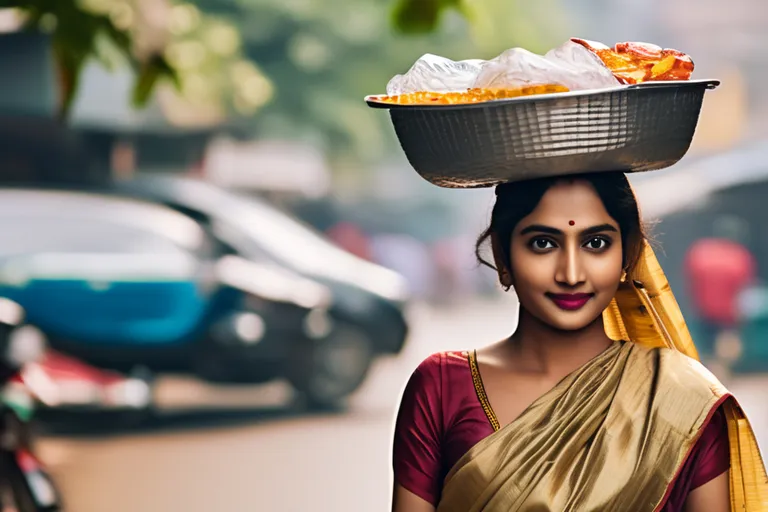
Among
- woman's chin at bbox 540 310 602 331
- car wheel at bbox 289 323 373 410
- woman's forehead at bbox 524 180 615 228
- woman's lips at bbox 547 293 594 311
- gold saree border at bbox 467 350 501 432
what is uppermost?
woman's forehead at bbox 524 180 615 228

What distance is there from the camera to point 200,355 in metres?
9.93

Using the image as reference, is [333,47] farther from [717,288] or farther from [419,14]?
A: [419,14]

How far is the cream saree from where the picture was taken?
2354mm

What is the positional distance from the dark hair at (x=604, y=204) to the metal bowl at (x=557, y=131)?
8 cm

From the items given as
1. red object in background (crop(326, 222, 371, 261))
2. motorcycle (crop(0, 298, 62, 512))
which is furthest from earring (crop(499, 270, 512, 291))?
red object in background (crop(326, 222, 371, 261))

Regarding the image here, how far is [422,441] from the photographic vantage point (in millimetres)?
2486

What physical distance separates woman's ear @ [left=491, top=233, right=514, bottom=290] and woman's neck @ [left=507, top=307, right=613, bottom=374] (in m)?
0.06

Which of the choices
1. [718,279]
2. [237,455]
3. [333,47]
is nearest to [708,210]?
[718,279]

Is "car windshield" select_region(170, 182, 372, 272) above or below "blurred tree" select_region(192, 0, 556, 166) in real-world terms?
below

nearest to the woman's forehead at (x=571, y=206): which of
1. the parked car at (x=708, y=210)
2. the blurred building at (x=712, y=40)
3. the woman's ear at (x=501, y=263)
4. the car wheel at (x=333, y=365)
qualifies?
the woman's ear at (x=501, y=263)

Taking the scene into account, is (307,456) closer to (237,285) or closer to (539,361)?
(237,285)

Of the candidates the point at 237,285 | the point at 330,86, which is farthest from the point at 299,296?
the point at 330,86

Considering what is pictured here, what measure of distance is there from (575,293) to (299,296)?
758 centimetres

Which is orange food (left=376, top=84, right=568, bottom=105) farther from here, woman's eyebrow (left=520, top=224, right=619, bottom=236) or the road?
the road
